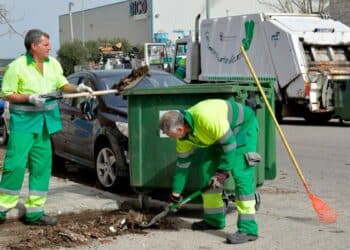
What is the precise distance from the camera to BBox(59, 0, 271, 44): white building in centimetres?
6103

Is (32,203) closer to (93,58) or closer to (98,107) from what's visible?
(98,107)

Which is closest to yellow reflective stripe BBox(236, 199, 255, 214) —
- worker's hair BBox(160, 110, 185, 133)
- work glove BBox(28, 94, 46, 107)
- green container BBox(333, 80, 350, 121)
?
worker's hair BBox(160, 110, 185, 133)

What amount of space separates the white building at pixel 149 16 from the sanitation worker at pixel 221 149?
5056 centimetres

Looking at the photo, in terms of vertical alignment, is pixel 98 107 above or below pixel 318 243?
above

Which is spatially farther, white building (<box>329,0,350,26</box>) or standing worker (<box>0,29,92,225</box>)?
white building (<box>329,0,350,26</box>)

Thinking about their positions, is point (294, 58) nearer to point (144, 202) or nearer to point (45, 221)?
point (144, 202)

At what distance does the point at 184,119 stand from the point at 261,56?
44.6 ft

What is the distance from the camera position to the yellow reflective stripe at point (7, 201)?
643cm

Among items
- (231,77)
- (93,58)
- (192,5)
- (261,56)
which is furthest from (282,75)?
(192,5)

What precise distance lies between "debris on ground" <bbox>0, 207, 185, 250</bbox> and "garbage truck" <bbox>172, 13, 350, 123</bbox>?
11.5m

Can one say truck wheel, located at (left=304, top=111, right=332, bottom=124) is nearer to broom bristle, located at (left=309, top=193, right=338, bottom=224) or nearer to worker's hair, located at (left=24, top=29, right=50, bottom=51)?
broom bristle, located at (left=309, top=193, right=338, bottom=224)

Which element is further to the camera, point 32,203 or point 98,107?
point 98,107

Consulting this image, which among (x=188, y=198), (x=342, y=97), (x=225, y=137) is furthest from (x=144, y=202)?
(x=342, y=97)

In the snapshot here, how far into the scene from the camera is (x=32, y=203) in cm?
651
